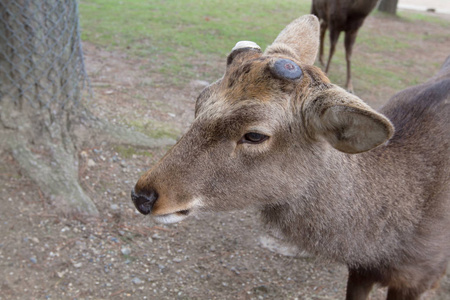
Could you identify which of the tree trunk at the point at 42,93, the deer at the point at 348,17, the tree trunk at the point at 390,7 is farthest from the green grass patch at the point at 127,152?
the tree trunk at the point at 390,7

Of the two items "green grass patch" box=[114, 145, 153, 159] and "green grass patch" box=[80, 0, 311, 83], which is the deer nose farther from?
"green grass patch" box=[80, 0, 311, 83]

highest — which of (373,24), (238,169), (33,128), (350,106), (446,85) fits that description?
(350,106)

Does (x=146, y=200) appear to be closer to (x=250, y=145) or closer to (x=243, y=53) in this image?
(x=250, y=145)

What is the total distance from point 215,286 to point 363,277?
1.22 meters

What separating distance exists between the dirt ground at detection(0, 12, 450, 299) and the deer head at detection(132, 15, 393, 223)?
95cm

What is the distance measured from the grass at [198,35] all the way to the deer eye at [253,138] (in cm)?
496

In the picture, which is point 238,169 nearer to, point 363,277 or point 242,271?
point 363,277

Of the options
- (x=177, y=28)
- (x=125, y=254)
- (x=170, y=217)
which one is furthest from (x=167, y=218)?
(x=177, y=28)

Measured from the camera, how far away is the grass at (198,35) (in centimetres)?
→ 834

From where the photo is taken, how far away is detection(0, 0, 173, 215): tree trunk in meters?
4.06

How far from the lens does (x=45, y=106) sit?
4332 millimetres

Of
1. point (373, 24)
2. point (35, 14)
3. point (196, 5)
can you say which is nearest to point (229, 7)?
point (196, 5)

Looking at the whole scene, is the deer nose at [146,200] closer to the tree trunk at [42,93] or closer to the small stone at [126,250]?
the small stone at [126,250]

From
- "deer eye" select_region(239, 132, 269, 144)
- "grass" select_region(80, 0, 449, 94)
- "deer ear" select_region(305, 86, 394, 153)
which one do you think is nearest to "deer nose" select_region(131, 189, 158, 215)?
"deer eye" select_region(239, 132, 269, 144)
